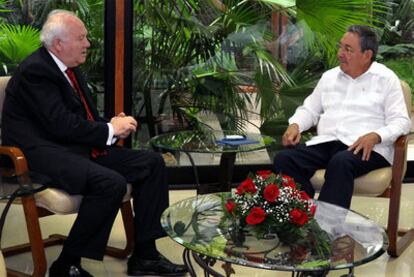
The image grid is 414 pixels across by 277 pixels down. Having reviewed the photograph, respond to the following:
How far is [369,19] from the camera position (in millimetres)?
4699

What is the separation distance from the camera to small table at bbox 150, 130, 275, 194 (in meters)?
3.70

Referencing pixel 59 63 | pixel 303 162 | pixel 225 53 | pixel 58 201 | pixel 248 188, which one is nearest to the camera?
pixel 248 188

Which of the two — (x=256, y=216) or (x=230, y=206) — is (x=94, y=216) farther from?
(x=256, y=216)

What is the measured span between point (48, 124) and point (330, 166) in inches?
54.3

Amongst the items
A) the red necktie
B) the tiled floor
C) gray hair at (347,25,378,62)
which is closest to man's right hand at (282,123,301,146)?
gray hair at (347,25,378,62)

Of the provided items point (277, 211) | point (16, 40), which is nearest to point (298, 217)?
point (277, 211)

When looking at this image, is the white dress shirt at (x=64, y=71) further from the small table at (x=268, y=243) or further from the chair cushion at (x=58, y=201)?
the small table at (x=268, y=243)

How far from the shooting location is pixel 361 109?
3.77 m

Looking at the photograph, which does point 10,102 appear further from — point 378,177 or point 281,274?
point 378,177

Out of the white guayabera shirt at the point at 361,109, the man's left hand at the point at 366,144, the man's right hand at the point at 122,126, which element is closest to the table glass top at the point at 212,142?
the white guayabera shirt at the point at 361,109

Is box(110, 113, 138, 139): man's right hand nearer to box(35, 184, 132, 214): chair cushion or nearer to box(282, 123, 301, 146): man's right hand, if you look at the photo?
box(35, 184, 132, 214): chair cushion

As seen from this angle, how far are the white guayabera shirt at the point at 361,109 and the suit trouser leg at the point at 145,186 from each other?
36.2 inches

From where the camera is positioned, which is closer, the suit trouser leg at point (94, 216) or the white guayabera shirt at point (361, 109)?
the suit trouser leg at point (94, 216)

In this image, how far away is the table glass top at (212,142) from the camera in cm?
370
